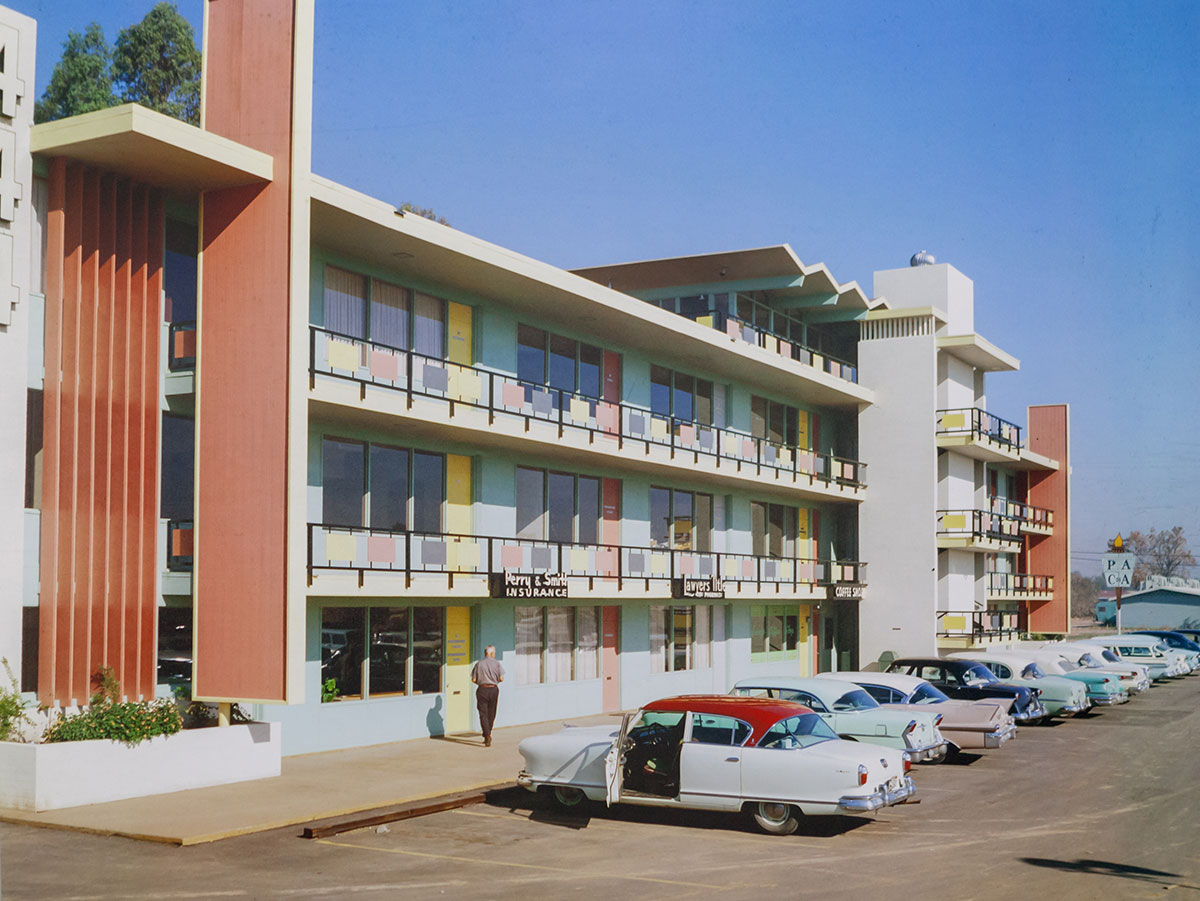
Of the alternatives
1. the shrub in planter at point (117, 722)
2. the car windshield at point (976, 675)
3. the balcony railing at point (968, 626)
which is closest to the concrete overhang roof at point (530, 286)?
the shrub in planter at point (117, 722)

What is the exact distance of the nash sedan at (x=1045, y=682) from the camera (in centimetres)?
2816

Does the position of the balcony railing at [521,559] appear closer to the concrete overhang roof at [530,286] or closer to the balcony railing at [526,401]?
the balcony railing at [526,401]

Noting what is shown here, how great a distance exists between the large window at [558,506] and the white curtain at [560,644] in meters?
1.68

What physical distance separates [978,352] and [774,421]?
338 inches

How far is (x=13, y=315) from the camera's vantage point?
17.2 meters

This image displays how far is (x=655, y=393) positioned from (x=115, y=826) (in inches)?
789

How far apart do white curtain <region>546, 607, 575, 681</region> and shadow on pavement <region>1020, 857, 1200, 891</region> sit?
15350 mm

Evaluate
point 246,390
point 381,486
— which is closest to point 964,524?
point 381,486

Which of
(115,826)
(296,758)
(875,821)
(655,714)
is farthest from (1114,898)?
(296,758)

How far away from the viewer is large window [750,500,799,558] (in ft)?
119

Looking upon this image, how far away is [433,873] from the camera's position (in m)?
12.2

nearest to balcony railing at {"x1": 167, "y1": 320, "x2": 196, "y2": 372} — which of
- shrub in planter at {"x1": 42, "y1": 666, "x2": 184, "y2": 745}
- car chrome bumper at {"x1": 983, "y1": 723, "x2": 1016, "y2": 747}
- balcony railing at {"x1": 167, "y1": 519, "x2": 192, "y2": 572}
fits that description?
balcony railing at {"x1": 167, "y1": 519, "x2": 192, "y2": 572}

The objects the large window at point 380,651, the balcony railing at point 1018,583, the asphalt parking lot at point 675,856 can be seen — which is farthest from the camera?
the balcony railing at point 1018,583

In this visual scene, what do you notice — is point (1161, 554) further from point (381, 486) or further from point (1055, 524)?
point (381, 486)
